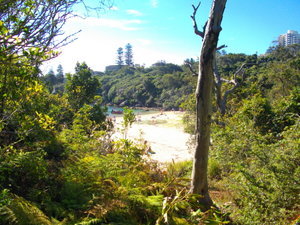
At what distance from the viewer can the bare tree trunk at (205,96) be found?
113 inches

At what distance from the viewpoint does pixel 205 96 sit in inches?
121

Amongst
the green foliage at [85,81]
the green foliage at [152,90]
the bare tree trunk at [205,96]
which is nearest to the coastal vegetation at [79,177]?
the bare tree trunk at [205,96]

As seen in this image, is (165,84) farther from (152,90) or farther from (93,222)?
(93,222)

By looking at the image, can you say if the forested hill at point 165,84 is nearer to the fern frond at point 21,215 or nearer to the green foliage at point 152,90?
the green foliage at point 152,90

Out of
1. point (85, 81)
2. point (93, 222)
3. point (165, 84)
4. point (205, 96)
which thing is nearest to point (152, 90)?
point (165, 84)

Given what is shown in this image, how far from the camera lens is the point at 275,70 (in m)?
22.0

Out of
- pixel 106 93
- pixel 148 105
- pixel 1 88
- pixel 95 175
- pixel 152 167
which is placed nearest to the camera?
pixel 1 88

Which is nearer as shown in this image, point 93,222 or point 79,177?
point 93,222

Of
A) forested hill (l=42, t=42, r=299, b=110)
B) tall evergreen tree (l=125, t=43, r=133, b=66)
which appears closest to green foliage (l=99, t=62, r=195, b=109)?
forested hill (l=42, t=42, r=299, b=110)

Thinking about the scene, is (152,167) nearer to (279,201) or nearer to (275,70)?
(279,201)

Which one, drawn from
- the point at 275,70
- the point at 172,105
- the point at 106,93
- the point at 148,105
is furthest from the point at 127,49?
the point at 275,70

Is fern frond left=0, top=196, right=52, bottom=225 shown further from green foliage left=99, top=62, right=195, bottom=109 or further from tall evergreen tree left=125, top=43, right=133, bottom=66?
tall evergreen tree left=125, top=43, right=133, bottom=66

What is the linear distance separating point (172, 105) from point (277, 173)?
139 feet

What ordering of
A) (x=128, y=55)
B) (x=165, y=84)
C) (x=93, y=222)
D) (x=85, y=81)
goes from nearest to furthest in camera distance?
(x=93, y=222)
(x=85, y=81)
(x=165, y=84)
(x=128, y=55)
